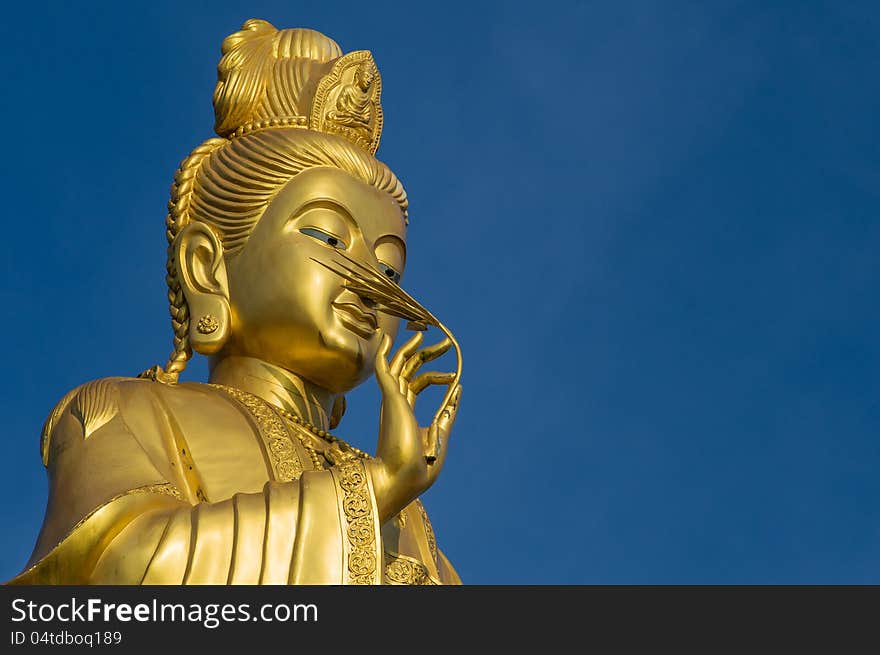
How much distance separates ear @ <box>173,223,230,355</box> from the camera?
8766 millimetres

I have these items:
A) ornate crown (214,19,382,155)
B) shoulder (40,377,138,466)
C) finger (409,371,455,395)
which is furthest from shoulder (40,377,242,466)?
ornate crown (214,19,382,155)

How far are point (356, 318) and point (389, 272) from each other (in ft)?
0.97

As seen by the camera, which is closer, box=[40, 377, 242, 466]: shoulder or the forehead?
box=[40, 377, 242, 466]: shoulder

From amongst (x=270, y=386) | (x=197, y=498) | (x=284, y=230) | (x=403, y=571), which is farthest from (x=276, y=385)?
(x=403, y=571)

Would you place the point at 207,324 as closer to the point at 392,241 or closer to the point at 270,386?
the point at 270,386

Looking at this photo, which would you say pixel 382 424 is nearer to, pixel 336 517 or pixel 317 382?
pixel 336 517

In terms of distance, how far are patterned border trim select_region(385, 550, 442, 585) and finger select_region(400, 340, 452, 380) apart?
729 millimetres

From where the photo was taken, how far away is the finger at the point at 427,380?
26.8ft

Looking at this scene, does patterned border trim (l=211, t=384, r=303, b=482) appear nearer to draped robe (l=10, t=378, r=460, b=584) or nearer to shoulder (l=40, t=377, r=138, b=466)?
draped robe (l=10, t=378, r=460, b=584)

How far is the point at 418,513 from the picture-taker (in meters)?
9.06

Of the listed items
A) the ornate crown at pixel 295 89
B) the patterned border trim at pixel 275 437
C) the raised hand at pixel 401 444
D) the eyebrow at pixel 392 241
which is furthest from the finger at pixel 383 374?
the ornate crown at pixel 295 89

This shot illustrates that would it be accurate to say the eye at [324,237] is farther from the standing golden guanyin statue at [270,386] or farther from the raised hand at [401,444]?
the raised hand at [401,444]

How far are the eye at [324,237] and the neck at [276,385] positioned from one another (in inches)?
22.6
